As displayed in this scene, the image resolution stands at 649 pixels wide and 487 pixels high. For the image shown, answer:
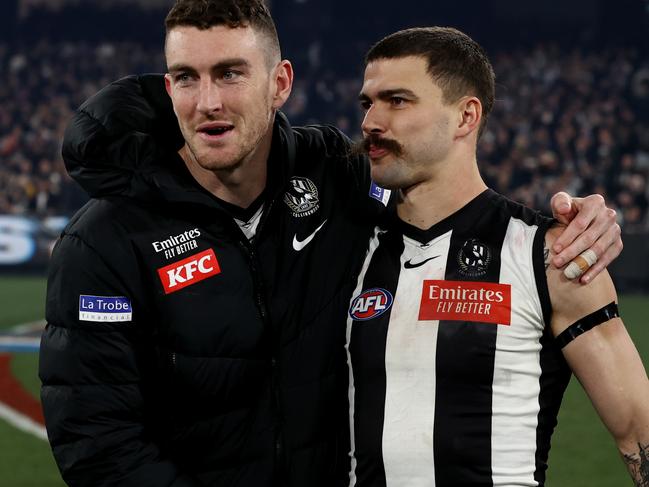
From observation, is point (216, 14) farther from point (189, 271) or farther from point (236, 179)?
point (189, 271)

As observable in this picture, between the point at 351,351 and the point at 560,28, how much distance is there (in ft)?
71.0

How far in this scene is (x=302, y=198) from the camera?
2854mm

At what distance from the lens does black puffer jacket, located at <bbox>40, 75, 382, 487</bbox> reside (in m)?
2.46

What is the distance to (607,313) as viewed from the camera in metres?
2.46

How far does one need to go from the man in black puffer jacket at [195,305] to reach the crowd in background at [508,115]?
1225 cm

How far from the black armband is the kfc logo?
0.91 metres

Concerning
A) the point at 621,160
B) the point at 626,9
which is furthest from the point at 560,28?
the point at 621,160

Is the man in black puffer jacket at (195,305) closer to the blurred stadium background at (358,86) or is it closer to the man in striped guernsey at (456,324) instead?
the man in striped guernsey at (456,324)

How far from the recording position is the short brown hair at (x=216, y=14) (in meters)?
2.54

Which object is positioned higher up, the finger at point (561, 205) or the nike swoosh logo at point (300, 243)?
the finger at point (561, 205)

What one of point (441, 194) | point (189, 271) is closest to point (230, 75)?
point (189, 271)

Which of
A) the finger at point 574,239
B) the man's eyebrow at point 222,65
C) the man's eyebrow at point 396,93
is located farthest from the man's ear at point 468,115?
the man's eyebrow at point 222,65

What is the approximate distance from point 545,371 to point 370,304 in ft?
1.63

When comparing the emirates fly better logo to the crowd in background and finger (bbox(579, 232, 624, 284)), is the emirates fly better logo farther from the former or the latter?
the crowd in background
